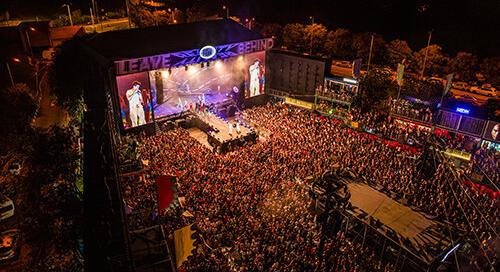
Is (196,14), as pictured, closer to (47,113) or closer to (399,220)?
(47,113)

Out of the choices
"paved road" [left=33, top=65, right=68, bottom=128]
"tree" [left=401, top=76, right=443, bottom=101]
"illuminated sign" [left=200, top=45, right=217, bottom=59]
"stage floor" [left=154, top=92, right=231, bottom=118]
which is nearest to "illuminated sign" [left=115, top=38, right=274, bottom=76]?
"illuminated sign" [left=200, top=45, right=217, bottom=59]

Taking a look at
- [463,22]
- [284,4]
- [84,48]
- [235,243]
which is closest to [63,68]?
[84,48]

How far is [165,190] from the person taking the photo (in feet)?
39.7

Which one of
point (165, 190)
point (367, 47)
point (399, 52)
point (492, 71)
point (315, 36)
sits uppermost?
point (315, 36)

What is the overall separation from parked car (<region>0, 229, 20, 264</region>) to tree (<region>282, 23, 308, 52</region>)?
129 feet

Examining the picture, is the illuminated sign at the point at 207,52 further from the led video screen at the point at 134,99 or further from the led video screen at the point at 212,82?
the led video screen at the point at 134,99

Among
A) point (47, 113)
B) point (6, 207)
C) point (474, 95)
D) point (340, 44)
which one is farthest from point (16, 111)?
point (474, 95)

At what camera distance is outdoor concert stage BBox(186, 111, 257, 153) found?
26594mm

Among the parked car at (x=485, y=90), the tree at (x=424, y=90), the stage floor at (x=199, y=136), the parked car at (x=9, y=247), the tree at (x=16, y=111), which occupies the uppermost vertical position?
the tree at (x=424, y=90)

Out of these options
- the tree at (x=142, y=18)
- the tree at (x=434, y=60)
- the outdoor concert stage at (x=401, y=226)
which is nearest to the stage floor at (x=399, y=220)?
the outdoor concert stage at (x=401, y=226)

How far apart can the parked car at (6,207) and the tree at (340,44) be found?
37907mm

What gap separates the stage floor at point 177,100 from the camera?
106 ft

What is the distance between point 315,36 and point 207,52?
68.4 ft

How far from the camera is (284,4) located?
64.4 metres
